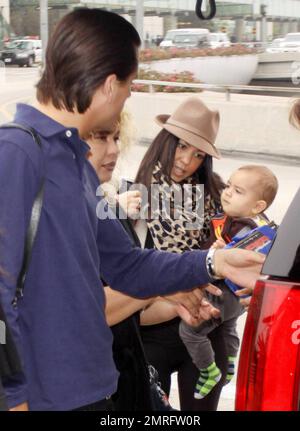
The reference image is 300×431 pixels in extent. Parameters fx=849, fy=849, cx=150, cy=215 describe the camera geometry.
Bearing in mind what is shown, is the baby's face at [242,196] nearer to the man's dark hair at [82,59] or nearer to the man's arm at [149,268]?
the man's arm at [149,268]

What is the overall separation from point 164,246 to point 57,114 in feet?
4.43

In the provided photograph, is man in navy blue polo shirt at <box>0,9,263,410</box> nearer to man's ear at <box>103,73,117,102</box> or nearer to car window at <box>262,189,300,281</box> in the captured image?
man's ear at <box>103,73,117,102</box>

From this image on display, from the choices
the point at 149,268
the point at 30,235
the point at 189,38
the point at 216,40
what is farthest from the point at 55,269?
the point at 189,38

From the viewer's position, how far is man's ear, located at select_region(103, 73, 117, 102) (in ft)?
7.21

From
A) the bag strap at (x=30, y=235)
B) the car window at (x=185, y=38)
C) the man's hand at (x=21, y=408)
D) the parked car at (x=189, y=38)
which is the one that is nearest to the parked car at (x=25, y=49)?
the bag strap at (x=30, y=235)

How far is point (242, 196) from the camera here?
354cm

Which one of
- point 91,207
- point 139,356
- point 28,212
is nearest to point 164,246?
point 139,356

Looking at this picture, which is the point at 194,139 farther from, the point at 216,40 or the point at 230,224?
the point at 216,40

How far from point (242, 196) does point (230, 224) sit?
13 centimetres

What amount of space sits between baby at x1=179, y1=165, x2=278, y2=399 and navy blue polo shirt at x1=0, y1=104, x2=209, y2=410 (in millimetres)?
1194

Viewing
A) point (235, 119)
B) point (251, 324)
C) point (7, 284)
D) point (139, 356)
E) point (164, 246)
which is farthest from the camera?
point (235, 119)

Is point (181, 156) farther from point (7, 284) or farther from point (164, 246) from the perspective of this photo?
point (7, 284)

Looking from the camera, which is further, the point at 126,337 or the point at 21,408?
the point at 126,337
